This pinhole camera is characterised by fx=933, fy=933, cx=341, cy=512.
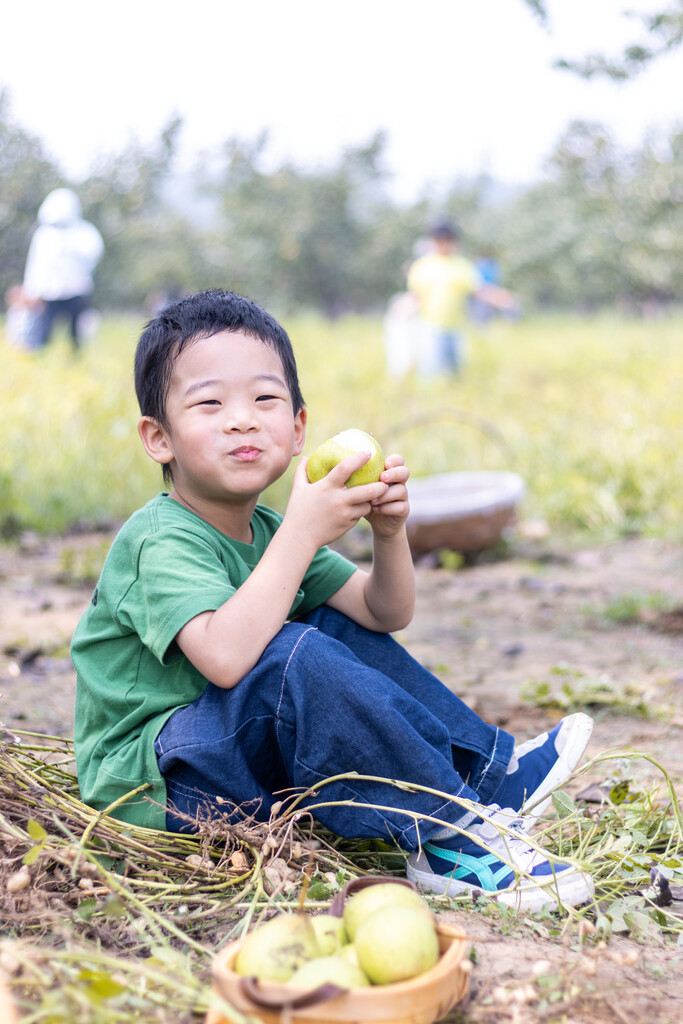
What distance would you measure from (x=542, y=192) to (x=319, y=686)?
113 ft

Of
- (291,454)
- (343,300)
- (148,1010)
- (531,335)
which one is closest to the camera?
(148,1010)

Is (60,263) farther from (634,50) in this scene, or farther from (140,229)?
(140,229)

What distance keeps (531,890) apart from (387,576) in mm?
704

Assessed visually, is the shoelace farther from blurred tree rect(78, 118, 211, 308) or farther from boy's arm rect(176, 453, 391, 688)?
blurred tree rect(78, 118, 211, 308)

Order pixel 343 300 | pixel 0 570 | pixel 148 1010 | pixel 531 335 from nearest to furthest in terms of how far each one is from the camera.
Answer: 1. pixel 148 1010
2. pixel 0 570
3. pixel 531 335
4. pixel 343 300

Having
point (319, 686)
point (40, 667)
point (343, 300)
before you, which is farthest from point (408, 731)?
point (343, 300)

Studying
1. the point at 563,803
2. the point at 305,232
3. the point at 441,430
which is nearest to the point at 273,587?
the point at 563,803

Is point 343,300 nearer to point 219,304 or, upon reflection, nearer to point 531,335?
point 531,335

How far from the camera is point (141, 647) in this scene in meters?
1.91

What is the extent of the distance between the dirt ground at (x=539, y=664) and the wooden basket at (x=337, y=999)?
159mm

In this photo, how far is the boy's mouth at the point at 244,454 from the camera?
1871 millimetres

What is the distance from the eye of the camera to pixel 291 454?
1.98m

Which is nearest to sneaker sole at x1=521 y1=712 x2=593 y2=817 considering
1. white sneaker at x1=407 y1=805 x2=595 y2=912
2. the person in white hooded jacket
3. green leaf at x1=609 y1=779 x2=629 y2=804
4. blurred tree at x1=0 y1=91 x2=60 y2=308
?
green leaf at x1=609 y1=779 x2=629 y2=804

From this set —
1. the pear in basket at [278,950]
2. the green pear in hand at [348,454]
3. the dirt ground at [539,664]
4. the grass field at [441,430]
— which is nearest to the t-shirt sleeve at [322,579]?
the green pear in hand at [348,454]
